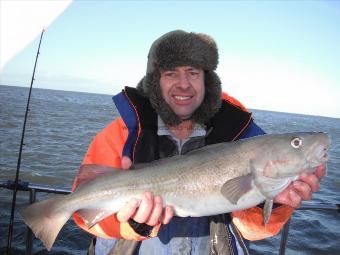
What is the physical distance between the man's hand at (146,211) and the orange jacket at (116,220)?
140mm

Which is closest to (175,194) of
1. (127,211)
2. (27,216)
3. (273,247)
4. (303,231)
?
(127,211)

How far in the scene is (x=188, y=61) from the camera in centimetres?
446

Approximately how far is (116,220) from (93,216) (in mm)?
245

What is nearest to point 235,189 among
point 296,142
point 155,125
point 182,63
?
point 296,142

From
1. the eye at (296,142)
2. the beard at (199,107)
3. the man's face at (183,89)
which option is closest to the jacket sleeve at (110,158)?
the beard at (199,107)

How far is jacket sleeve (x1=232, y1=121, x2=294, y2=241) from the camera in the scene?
3814mm

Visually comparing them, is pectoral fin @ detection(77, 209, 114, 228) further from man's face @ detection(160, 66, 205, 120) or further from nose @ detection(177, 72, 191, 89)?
nose @ detection(177, 72, 191, 89)

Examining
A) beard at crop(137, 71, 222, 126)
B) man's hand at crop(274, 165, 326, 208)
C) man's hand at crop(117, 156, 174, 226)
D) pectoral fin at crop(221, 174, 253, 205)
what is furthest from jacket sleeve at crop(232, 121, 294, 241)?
beard at crop(137, 71, 222, 126)

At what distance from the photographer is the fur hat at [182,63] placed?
4.44 meters

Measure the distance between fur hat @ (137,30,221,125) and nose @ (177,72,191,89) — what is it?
0.14 m

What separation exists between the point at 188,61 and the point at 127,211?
2.05 m

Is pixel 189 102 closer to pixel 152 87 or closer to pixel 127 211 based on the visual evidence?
pixel 152 87

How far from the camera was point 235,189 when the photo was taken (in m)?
3.45

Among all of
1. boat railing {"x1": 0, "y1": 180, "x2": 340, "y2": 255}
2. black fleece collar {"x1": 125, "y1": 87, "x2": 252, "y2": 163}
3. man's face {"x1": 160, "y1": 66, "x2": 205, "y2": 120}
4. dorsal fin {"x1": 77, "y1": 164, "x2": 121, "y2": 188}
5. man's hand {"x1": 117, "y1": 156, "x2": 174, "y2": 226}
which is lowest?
boat railing {"x1": 0, "y1": 180, "x2": 340, "y2": 255}
